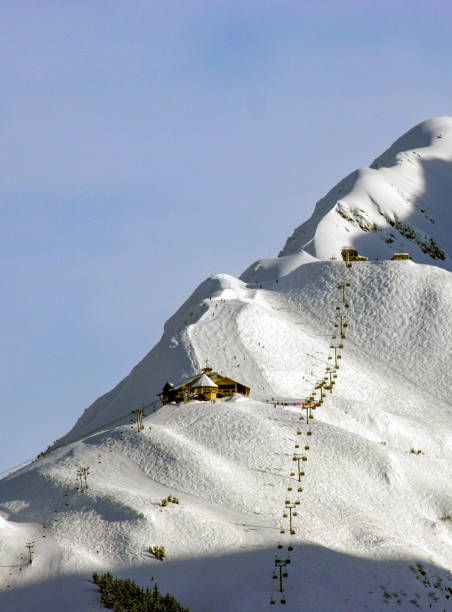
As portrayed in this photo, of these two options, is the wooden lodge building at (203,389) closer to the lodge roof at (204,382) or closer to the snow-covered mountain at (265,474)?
the lodge roof at (204,382)

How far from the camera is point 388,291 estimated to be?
165375 millimetres

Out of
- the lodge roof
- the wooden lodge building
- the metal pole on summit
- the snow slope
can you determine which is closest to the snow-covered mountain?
the snow slope

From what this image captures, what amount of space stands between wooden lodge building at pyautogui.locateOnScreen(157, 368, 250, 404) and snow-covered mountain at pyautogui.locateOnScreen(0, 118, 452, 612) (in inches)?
98.8

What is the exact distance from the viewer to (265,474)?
11262 centimetres

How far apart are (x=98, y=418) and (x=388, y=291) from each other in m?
44.6

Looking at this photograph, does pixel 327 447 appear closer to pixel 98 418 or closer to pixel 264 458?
pixel 264 458

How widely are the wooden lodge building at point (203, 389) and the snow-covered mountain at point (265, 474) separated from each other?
2.51 meters

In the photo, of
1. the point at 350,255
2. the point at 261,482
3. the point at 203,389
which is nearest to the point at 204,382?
the point at 203,389

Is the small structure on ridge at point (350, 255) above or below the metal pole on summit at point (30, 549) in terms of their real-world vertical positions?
above

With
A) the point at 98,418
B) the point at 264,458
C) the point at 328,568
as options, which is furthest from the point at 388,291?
the point at 328,568

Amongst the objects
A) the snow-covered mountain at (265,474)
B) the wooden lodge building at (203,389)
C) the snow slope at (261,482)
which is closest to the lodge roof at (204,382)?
the wooden lodge building at (203,389)

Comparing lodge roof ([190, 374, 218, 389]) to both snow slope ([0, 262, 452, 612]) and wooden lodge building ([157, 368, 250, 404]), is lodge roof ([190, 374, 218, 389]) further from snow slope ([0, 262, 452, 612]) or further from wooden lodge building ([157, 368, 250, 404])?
snow slope ([0, 262, 452, 612])

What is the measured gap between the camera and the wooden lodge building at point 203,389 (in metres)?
131

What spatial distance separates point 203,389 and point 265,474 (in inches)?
821
